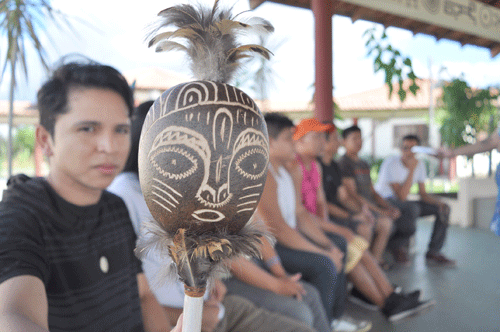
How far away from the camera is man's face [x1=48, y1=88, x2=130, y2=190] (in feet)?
3.13

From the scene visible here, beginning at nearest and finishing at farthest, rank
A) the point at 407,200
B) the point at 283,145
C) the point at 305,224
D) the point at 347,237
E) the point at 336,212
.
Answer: the point at 283,145
the point at 305,224
the point at 347,237
the point at 336,212
the point at 407,200

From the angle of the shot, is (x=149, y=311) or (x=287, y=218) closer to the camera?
(x=149, y=311)

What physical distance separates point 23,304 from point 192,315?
457 mm

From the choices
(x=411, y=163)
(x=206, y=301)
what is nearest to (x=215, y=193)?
(x=206, y=301)

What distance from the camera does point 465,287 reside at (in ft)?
11.8

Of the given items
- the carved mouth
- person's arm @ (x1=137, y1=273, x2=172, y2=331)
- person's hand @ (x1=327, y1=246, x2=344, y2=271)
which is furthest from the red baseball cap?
the carved mouth

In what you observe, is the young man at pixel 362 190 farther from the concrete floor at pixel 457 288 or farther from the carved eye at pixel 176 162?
the carved eye at pixel 176 162

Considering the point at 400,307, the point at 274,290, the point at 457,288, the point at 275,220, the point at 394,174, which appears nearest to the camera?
the point at 274,290

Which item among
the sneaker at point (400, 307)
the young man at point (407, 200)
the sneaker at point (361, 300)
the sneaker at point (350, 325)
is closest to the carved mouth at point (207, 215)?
the sneaker at point (350, 325)

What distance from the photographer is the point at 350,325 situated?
2.69m

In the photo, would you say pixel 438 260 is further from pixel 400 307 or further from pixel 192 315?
pixel 192 315

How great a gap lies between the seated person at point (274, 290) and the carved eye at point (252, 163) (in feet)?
3.65

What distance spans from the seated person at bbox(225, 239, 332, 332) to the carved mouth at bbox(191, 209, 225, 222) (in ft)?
A: 3.64

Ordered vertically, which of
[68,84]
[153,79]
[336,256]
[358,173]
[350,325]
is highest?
[153,79]
